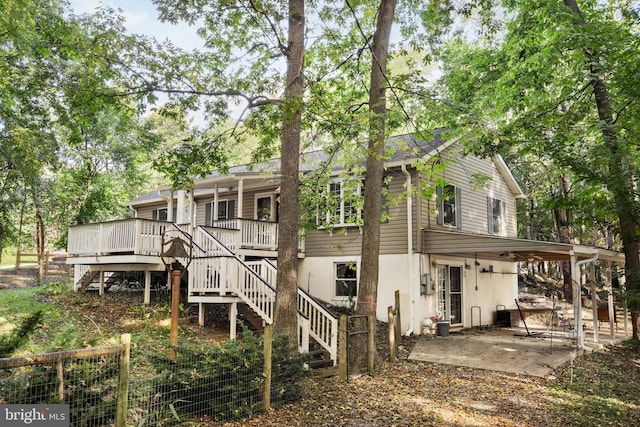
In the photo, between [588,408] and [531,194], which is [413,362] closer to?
[588,408]

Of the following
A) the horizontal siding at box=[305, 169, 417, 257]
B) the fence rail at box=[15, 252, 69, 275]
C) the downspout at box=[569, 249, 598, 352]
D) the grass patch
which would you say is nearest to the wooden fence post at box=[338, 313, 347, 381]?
the grass patch

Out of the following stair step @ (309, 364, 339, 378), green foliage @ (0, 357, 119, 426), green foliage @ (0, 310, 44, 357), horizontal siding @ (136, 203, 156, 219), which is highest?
horizontal siding @ (136, 203, 156, 219)

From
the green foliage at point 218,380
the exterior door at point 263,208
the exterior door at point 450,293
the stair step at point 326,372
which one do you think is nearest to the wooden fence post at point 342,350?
the stair step at point 326,372

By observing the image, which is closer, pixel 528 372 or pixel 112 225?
pixel 528 372

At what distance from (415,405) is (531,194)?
2369 centimetres

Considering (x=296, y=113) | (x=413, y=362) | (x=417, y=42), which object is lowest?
(x=413, y=362)

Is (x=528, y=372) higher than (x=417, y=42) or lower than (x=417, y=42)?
lower

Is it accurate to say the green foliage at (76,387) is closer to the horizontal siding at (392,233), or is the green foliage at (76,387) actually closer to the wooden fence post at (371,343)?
the wooden fence post at (371,343)

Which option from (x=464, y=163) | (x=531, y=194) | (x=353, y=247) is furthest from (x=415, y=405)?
(x=531, y=194)

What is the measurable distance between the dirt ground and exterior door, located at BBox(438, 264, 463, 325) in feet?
13.2

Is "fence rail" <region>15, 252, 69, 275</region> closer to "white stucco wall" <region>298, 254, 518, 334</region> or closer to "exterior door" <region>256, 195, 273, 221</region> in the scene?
"exterior door" <region>256, 195, 273, 221</region>

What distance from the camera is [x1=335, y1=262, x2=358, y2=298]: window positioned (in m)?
14.5

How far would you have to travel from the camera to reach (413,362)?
32.6 feet

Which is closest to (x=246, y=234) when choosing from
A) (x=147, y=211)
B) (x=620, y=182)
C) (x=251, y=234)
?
(x=251, y=234)
